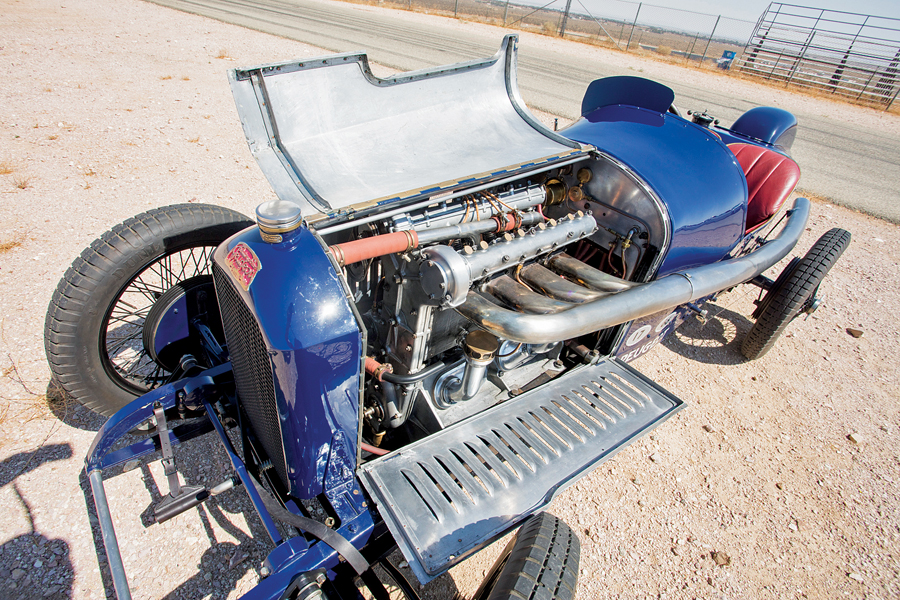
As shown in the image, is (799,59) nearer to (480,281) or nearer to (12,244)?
(480,281)

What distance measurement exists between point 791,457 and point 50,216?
21.6 ft

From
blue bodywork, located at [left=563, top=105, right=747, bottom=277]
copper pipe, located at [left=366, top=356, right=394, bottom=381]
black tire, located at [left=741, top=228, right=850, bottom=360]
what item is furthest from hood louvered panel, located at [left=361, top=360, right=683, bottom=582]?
black tire, located at [left=741, top=228, right=850, bottom=360]

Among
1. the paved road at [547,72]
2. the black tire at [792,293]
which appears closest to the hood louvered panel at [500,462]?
the black tire at [792,293]

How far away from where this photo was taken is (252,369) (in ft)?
5.98

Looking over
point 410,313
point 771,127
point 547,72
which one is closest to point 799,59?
point 547,72

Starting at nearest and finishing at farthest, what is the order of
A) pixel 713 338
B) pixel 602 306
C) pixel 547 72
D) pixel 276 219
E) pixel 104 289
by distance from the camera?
pixel 276 219
pixel 602 306
pixel 104 289
pixel 713 338
pixel 547 72

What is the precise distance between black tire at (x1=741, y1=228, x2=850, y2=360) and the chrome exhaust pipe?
109 cm

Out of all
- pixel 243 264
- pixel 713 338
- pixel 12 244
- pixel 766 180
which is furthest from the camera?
pixel 713 338

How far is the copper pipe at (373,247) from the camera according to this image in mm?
1720

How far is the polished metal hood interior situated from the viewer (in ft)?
6.38

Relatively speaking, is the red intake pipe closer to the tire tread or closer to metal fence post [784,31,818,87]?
the tire tread

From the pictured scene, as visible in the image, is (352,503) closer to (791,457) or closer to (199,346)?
(199,346)

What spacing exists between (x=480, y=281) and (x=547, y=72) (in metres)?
12.1

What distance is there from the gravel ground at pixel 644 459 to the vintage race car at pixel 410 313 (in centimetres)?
Result: 46
